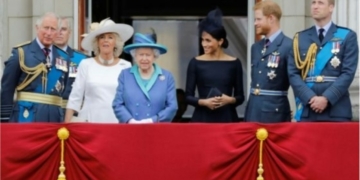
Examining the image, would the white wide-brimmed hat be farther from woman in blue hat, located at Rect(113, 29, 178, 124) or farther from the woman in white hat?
woman in blue hat, located at Rect(113, 29, 178, 124)

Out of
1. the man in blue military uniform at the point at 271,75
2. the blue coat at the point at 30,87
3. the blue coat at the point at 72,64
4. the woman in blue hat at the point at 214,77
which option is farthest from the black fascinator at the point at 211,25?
the blue coat at the point at 30,87

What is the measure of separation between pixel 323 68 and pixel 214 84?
1.30 meters

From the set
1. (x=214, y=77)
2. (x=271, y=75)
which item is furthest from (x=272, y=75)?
(x=214, y=77)

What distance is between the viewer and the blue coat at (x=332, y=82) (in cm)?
1139

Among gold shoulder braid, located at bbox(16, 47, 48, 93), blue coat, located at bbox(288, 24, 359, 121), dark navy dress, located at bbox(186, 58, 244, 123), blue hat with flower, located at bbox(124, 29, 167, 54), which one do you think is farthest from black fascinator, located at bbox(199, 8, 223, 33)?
gold shoulder braid, located at bbox(16, 47, 48, 93)

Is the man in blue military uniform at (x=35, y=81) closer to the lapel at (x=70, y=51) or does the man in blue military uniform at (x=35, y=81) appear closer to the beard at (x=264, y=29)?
the lapel at (x=70, y=51)

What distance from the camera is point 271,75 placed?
11938mm

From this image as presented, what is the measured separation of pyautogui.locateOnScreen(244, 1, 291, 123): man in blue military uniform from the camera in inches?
470

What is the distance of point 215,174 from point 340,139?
102cm

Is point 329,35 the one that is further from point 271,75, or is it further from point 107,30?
point 107,30

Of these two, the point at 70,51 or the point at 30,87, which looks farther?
the point at 70,51

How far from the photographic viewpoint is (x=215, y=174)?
10930 millimetres

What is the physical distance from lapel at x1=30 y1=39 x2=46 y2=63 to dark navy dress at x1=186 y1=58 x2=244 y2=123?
4.45ft

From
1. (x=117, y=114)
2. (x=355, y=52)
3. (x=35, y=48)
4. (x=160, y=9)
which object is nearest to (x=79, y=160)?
(x=117, y=114)
